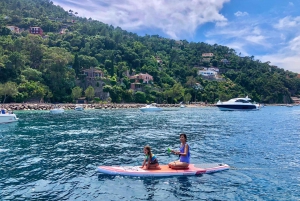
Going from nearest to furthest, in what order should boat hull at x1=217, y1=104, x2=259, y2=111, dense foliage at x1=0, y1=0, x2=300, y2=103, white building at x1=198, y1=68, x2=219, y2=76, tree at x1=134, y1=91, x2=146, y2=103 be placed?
boat hull at x1=217, y1=104, x2=259, y2=111
dense foliage at x1=0, y1=0, x2=300, y2=103
tree at x1=134, y1=91, x2=146, y2=103
white building at x1=198, y1=68, x2=219, y2=76

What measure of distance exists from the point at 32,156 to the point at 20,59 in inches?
2839

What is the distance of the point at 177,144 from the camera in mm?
22906

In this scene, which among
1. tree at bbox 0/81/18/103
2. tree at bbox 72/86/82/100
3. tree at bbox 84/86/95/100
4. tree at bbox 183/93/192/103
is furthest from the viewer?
tree at bbox 183/93/192/103

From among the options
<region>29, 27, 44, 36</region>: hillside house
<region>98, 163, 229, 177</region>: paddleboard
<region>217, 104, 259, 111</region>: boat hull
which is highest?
<region>29, 27, 44, 36</region>: hillside house

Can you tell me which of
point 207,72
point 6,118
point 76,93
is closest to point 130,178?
point 6,118

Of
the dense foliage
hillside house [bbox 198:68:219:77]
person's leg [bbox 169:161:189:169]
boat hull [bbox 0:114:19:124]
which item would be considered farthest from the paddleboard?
hillside house [bbox 198:68:219:77]

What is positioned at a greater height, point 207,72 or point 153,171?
Answer: point 207,72

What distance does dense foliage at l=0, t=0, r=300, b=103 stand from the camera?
81.8 meters

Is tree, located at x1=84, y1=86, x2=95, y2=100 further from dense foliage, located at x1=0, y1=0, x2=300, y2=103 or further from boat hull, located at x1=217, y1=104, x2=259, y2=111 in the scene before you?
boat hull, located at x1=217, y1=104, x2=259, y2=111

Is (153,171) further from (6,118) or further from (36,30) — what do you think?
(36,30)

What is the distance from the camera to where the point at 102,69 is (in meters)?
112

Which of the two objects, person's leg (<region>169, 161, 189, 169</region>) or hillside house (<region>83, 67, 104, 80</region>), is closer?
person's leg (<region>169, 161, 189, 169</region>)

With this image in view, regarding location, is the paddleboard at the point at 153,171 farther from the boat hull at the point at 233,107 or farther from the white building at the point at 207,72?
the white building at the point at 207,72

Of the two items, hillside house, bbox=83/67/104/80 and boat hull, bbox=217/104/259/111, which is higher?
hillside house, bbox=83/67/104/80
